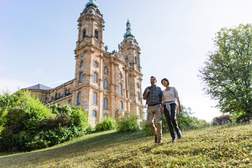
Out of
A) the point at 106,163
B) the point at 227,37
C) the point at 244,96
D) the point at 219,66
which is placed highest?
the point at 227,37

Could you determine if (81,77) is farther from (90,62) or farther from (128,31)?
(128,31)

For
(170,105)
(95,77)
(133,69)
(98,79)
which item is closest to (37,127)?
(170,105)

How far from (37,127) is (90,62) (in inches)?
1407

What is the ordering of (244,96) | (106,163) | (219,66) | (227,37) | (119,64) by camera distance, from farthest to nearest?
1. (119,64)
2. (227,37)
3. (219,66)
4. (244,96)
5. (106,163)

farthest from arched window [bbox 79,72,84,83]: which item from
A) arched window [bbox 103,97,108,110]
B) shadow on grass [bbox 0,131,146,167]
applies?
shadow on grass [bbox 0,131,146,167]

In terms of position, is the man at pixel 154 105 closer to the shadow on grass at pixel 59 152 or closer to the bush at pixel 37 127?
the shadow on grass at pixel 59 152

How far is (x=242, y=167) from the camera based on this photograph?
6238 millimetres

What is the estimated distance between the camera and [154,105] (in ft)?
34.4

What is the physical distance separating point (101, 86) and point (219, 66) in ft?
118

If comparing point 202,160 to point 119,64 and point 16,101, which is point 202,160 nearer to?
point 16,101

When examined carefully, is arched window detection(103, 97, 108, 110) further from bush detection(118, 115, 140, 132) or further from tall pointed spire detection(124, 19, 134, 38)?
bush detection(118, 115, 140, 132)

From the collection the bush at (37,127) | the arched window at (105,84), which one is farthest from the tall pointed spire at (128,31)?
the bush at (37,127)

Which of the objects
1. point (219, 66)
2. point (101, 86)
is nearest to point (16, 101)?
point (101, 86)

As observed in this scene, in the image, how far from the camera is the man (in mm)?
10414
